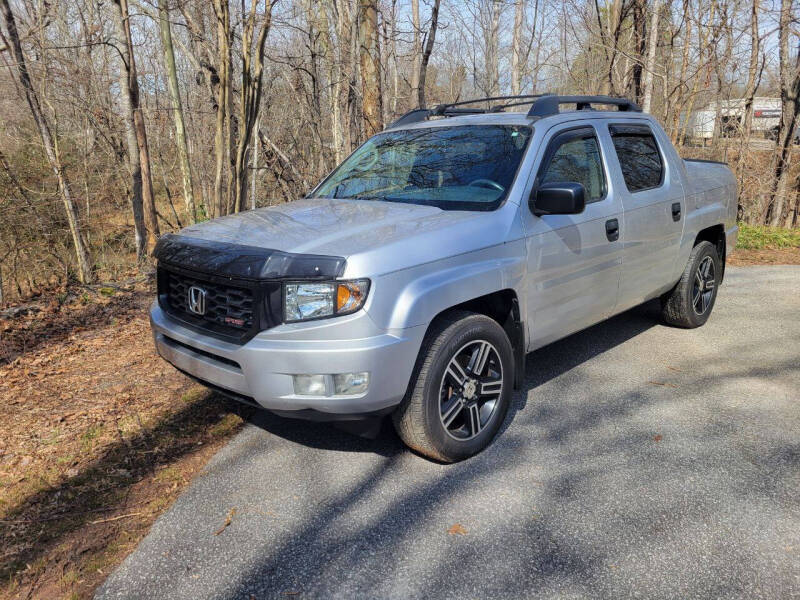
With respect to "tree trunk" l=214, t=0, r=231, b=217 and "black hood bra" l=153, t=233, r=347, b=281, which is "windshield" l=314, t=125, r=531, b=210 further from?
"tree trunk" l=214, t=0, r=231, b=217

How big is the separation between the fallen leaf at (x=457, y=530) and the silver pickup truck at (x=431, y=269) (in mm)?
471

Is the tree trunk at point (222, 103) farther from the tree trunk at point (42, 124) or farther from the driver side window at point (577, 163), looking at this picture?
the driver side window at point (577, 163)

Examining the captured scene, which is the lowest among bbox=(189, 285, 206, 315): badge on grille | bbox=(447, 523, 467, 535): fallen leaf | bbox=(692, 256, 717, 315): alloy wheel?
bbox=(447, 523, 467, 535): fallen leaf

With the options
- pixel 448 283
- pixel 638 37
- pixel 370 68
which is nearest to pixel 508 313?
pixel 448 283

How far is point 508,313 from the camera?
3.53 m

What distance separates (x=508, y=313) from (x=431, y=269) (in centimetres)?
77

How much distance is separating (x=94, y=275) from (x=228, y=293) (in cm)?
625

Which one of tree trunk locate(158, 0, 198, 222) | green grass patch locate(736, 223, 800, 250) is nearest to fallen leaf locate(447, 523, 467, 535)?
tree trunk locate(158, 0, 198, 222)

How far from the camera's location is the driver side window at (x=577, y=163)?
3820 mm

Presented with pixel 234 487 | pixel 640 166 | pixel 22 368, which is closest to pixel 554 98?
pixel 640 166

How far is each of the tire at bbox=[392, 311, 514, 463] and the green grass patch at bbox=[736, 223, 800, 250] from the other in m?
8.33

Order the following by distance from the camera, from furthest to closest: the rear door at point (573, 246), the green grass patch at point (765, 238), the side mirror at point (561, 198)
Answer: the green grass patch at point (765, 238), the rear door at point (573, 246), the side mirror at point (561, 198)

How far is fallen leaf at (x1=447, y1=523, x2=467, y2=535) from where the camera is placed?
2695mm

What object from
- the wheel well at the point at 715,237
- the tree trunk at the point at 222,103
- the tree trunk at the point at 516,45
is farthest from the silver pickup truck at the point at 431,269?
the tree trunk at the point at 516,45
